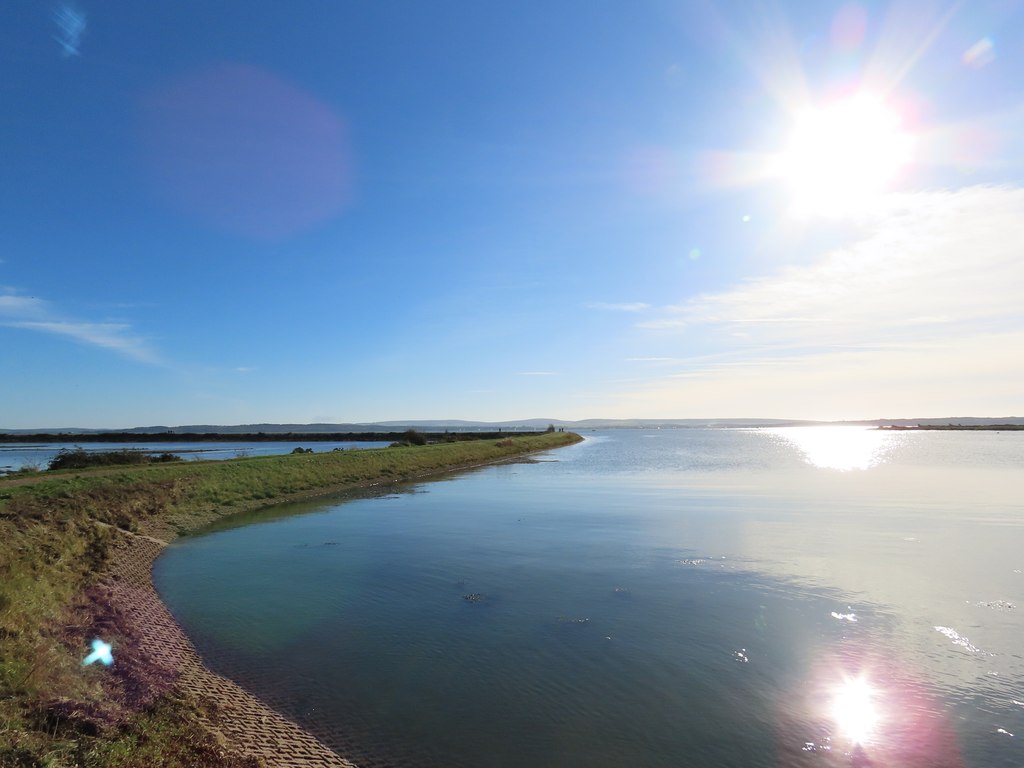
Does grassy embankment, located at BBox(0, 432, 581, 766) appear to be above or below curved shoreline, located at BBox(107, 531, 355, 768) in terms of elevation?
above

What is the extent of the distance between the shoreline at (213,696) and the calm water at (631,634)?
329 millimetres

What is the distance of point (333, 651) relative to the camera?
36.9 ft

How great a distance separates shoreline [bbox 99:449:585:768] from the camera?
748 centimetres

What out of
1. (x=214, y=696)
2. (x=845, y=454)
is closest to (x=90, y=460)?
(x=214, y=696)

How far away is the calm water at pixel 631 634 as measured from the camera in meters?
8.28

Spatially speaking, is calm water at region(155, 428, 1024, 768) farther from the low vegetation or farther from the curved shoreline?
the low vegetation

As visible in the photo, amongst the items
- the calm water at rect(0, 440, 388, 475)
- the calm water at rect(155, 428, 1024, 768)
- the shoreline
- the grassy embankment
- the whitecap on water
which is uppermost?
the calm water at rect(0, 440, 388, 475)

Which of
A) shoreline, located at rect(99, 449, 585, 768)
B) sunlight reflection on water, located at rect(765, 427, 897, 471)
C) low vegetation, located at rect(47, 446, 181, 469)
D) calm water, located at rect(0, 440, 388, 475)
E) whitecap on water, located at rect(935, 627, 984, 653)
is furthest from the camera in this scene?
sunlight reflection on water, located at rect(765, 427, 897, 471)

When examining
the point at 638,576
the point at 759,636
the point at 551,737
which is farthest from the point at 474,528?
the point at 551,737

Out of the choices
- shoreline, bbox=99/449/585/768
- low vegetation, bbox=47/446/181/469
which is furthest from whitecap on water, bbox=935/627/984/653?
low vegetation, bbox=47/446/181/469

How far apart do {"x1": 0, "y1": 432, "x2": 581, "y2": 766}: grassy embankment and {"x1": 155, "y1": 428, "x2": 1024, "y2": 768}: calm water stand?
188 cm

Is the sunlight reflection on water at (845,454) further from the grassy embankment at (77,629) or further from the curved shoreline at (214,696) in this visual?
the curved shoreline at (214,696)

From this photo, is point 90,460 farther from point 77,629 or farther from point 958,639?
point 958,639

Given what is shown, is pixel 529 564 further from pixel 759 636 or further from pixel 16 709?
pixel 16 709
